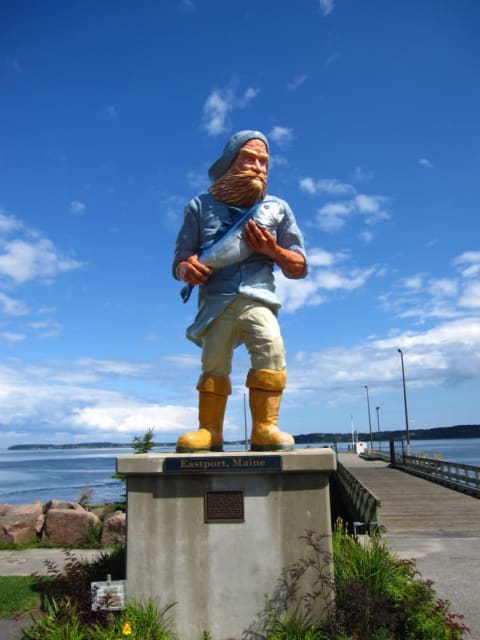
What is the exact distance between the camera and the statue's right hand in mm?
5660

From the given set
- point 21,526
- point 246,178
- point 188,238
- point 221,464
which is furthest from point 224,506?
point 21,526

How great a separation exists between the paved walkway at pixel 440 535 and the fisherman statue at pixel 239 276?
2691 mm

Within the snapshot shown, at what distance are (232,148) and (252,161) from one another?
0.27 metres

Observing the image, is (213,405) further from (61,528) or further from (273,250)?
(61,528)

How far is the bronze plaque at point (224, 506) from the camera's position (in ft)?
15.7

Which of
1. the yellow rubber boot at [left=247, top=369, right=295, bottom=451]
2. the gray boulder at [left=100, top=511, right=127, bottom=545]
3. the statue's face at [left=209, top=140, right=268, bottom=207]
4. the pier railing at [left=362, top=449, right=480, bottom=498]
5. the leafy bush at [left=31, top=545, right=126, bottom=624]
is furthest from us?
the pier railing at [left=362, top=449, right=480, bottom=498]

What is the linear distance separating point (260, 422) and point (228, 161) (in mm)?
2850

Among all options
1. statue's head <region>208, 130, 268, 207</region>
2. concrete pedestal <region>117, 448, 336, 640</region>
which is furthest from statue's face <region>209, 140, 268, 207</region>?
concrete pedestal <region>117, 448, 336, 640</region>

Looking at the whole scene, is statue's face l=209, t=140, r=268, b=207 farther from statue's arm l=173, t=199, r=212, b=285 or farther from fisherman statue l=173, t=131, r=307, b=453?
statue's arm l=173, t=199, r=212, b=285

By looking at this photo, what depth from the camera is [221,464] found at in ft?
15.7

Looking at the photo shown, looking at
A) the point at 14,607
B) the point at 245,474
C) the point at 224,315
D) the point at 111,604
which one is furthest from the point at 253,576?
the point at 14,607

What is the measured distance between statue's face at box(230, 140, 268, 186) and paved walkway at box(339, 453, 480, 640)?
15.1 ft

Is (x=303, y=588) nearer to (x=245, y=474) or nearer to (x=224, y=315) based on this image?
(x=245, y=474)

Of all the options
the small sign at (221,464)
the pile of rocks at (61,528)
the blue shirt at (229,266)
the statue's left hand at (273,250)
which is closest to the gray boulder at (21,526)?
the pile of rocks at (61,528)
